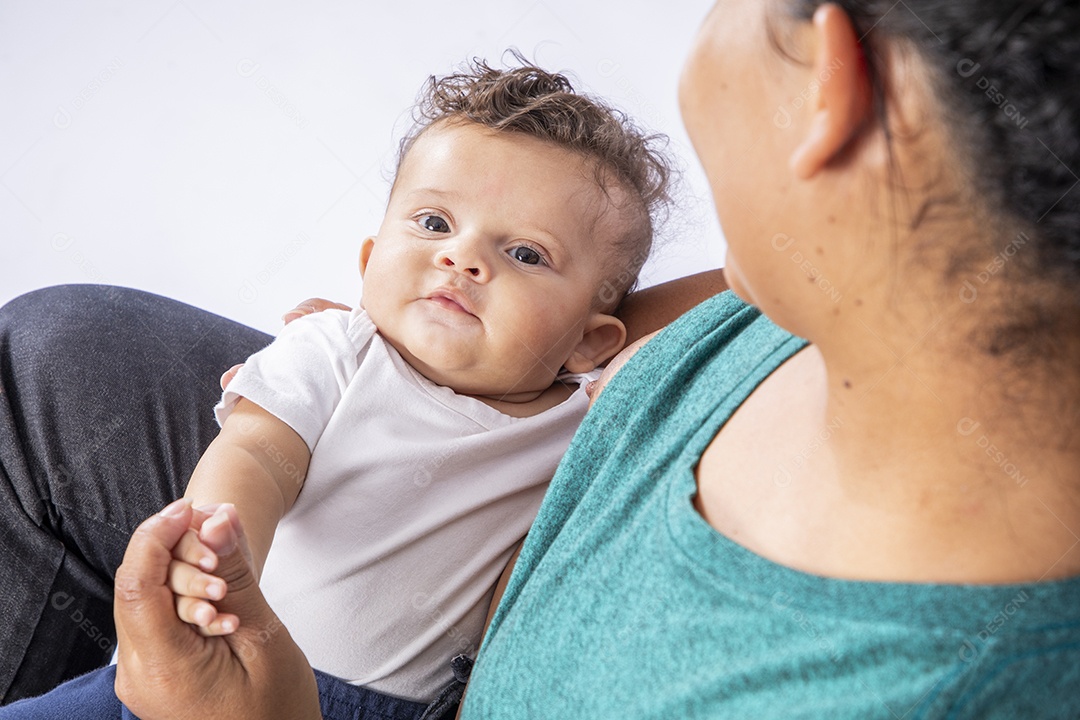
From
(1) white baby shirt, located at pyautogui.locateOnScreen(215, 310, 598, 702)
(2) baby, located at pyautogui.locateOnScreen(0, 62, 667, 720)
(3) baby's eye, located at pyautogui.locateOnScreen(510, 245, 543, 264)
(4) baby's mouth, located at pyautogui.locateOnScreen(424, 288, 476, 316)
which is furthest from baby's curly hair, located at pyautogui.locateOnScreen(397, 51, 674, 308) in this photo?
(1) white baby shirt, located at pyautogui.locateOnScreen(215, 310, 598, 702)

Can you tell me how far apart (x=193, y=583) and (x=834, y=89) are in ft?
2.11

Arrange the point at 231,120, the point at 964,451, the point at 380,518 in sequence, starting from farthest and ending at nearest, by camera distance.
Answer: the point at 231,120
the point at 380,518
the point at 964,451

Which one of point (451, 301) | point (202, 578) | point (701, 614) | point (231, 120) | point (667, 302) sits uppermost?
point (231, 120)

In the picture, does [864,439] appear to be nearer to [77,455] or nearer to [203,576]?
[203,576]

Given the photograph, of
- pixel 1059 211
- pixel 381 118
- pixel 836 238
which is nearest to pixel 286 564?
pixel 836 238

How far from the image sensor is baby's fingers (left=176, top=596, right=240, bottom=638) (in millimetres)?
828

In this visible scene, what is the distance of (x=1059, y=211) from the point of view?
0.57m

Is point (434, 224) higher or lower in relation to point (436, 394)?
higher

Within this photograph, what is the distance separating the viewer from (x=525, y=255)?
132 cm

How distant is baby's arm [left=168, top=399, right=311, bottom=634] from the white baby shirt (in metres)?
0.02

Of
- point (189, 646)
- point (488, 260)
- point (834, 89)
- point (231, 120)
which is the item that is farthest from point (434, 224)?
point (231, 120)

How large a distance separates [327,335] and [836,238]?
80 centimetres

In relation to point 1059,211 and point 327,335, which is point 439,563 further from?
point 1059,211

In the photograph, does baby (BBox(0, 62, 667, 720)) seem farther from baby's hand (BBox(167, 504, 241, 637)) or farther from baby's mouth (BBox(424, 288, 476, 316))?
baby's hand (BBox(167, 504, 241, 637))
